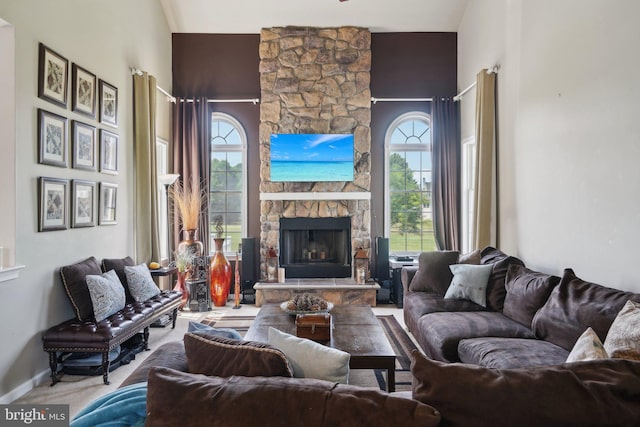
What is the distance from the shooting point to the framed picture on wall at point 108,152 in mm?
4242

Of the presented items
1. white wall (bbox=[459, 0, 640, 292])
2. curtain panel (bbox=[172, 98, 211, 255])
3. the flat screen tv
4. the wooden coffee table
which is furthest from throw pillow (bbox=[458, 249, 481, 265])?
curtain panel (bbox=[172, 98, 211, 255])

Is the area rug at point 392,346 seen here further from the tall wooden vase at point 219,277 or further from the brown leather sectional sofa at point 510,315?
the tall wooden vase at point 219,277

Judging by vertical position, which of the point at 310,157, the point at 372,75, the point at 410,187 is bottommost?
the point at 410,187

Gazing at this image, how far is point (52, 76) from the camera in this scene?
3449 mm

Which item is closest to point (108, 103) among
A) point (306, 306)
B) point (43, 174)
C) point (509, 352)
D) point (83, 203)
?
point (83, 203)

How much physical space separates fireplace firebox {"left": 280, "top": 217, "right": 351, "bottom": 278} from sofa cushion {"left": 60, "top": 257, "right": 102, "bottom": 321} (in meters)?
2.93

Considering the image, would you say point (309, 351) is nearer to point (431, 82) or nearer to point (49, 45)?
point (49, 45)

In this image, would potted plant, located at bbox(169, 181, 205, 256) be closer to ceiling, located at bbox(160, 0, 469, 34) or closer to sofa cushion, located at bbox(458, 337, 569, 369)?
ceiling, located at bbox(160, 0, 469, 34)

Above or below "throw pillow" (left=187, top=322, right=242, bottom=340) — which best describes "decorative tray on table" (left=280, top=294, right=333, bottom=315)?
below

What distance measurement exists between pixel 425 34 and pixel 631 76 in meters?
4.10

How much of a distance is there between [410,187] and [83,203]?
435 centimetres

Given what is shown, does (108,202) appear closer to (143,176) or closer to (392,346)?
(143,176)

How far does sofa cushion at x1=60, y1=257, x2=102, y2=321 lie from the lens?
3461 mm

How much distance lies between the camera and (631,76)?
2.65 m
